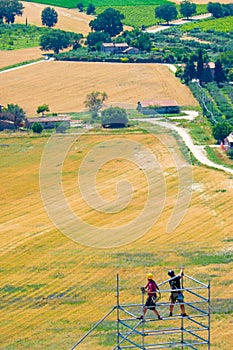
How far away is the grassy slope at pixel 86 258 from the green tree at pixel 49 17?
Answer: 217ft

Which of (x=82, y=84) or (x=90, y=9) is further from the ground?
(x=90, y=9)

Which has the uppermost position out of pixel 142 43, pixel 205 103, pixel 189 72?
pixel 142 43

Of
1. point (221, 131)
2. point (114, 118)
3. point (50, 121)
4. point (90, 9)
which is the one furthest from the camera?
point (90, 9)

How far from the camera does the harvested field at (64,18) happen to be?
121 metres

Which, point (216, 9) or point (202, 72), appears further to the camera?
point (216, 9)

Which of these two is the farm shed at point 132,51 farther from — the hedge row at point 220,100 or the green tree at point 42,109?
the green tree at point 42,109

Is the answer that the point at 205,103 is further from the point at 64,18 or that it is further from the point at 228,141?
the point at 64,18

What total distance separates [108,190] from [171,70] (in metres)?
42.8

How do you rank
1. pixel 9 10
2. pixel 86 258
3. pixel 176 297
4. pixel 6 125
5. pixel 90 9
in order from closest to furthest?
1. pixel 176 297
2. pixel 86 258
3. pixel 6 125
4. pixel 9 10
5. pixel 90 9

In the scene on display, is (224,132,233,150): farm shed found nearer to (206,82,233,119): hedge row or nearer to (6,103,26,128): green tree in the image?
(206,82,233,119): hedge row

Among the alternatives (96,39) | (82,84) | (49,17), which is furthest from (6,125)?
(49,17)

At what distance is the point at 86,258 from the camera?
40.8m

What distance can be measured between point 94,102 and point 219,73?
13.5 meters

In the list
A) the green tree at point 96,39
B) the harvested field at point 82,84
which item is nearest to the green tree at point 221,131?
the harvested field at point 82,84
